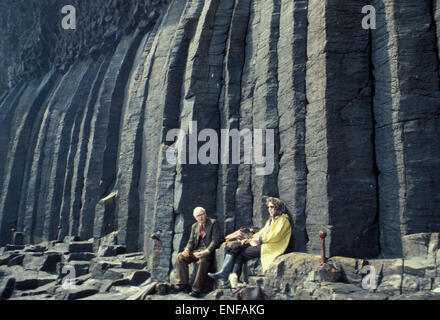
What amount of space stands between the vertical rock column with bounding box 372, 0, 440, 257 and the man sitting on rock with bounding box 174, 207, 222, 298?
3628 mm

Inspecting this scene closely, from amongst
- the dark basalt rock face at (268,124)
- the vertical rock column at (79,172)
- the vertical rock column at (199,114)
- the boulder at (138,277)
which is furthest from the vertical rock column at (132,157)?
the vertical rock column at (199,114)

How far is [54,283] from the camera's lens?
10.3 meters

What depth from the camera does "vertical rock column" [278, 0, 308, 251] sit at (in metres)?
7.60

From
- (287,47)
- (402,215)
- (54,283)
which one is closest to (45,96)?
(54,283)

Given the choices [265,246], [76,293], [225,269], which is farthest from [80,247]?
[265,246]

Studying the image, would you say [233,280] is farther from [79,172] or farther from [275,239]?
[79,172]

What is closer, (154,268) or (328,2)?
(328,2)

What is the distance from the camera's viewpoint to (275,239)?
7262 mm

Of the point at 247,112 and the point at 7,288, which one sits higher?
the point at 247,112

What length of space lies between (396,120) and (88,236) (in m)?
13.1

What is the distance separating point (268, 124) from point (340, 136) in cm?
204

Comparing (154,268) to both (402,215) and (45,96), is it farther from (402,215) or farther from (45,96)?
(45,96)

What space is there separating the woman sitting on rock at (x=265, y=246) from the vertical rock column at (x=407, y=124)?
1.92 metres

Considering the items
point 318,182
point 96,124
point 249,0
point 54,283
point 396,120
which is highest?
point 249,0
